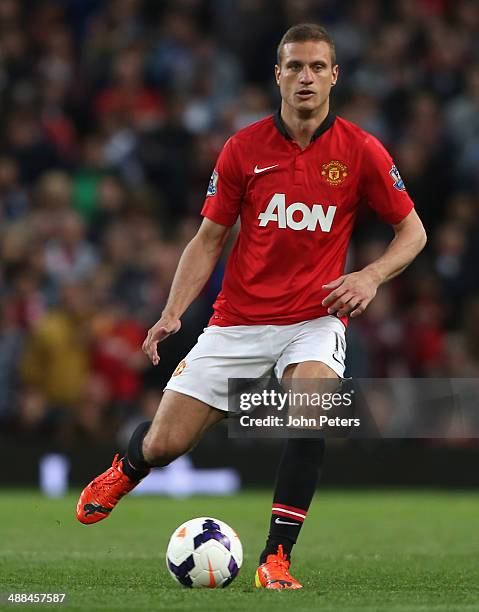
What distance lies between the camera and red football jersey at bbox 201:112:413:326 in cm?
668

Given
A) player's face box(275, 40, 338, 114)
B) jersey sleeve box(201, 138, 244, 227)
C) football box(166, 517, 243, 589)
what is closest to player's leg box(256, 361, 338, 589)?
football box(166, 517, 243, 589)

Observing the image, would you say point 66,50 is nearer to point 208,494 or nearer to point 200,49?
point 200,49

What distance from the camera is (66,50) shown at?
16094 millimetres

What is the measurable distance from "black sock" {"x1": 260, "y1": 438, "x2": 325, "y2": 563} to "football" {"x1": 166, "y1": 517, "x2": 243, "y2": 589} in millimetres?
160

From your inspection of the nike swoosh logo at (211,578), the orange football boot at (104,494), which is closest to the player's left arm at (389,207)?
the nike swoosh logo at (211,578)

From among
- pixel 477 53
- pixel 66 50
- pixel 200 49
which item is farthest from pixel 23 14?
pixel 477 53

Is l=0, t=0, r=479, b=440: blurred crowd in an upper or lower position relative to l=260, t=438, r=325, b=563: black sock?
upper

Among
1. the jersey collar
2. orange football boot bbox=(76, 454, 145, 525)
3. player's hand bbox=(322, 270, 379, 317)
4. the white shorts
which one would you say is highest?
the jersey collar

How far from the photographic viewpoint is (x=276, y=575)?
20.6 feet

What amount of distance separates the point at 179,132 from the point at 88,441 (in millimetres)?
3355

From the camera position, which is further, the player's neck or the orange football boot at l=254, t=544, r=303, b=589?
the player's neck

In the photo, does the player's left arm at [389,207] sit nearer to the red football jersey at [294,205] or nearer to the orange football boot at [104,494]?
the red football jersey at [294,205]

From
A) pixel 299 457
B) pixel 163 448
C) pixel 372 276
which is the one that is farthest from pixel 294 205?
pixel 163 448

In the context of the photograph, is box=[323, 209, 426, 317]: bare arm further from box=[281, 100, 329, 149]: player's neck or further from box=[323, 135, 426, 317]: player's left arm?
box=[281, 100, 329, 149]: player's neck
